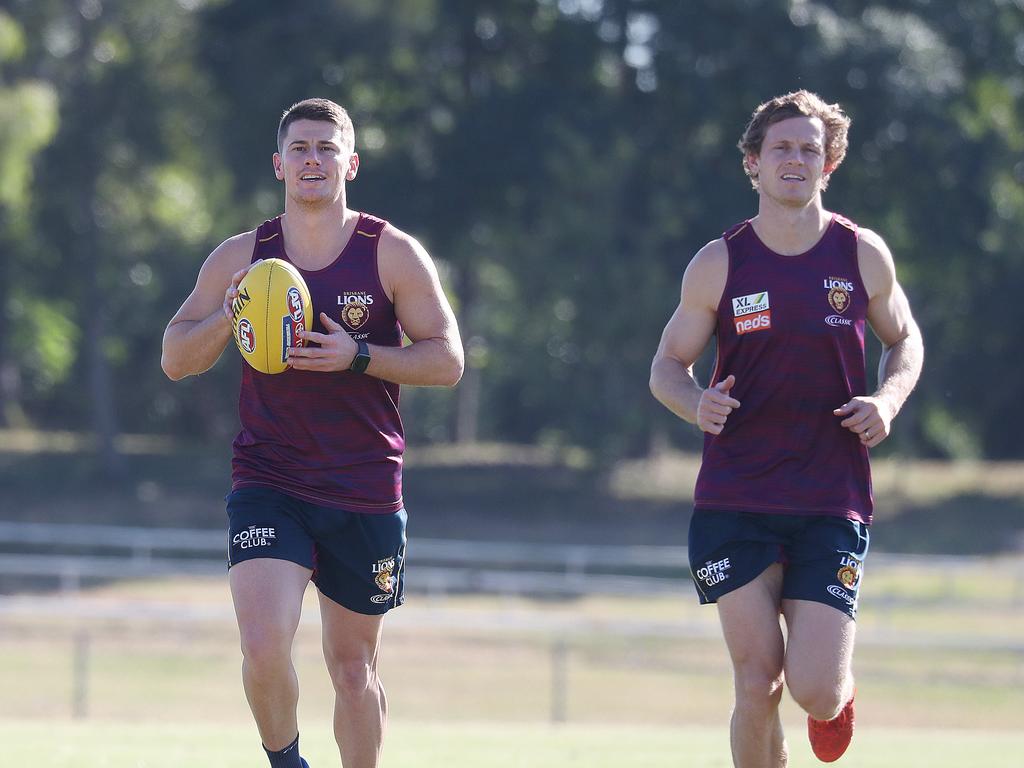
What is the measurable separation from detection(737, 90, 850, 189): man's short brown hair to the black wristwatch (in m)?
1.59

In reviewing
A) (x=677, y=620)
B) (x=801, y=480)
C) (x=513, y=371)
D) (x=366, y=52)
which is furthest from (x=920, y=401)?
(x=801, y=480)

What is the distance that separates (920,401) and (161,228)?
2076 centimetres

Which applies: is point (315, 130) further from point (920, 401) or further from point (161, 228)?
point (920, 401)

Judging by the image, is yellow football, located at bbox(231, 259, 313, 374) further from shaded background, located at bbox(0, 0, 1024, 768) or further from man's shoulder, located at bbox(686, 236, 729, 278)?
shaded background, located at bbox(0, 0, 1024, 768)

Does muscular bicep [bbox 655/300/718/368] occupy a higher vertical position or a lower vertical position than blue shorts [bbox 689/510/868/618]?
higher

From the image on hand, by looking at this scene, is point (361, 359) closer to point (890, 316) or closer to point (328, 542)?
point (328, 542)

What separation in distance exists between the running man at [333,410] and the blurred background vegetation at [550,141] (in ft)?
83.4

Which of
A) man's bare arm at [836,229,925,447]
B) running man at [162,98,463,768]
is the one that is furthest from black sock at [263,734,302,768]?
man's bare arm at [836,229,925,447]

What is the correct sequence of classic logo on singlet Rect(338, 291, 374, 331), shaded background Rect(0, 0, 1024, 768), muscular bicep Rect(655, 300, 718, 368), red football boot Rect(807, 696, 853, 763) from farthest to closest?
shaded background Rect(0, 0, 1024, 768), red football boot Rect(807, 696, 853, 763), muscular bicep Rect(655, 300, 718, 368), classic logo on singlet Rect(338, 291, 374, 331)

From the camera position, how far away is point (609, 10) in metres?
33.5

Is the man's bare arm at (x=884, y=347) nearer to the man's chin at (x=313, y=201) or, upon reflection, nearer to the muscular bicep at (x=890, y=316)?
the muscular bicep at (x=890, y=316)

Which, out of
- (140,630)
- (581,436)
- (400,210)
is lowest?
(140,630)

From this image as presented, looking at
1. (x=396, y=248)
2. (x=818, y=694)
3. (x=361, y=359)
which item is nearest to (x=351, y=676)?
(x=361, y=359)

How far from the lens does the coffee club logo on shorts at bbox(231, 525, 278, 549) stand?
17.6 ft
